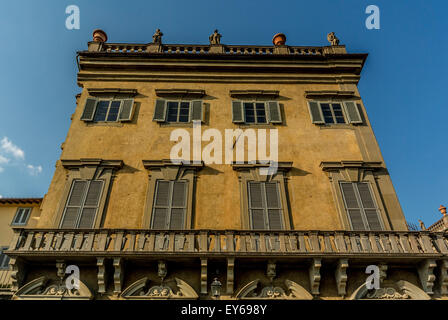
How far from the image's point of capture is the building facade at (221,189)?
896cm

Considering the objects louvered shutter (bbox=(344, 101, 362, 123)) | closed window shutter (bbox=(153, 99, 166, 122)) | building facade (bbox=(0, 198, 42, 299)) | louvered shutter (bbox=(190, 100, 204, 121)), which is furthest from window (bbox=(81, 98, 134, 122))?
louvered shutter (bbox=(344, 101, 362, 123))

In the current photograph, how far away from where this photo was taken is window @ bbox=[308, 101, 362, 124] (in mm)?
13243

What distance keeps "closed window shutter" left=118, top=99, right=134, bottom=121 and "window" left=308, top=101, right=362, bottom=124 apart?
7575 millimetres

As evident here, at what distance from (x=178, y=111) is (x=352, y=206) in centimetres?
774

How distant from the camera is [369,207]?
10.8 meters

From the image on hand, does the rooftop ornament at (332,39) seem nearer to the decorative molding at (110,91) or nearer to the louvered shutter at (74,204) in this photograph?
the decorative molding at (110,91)

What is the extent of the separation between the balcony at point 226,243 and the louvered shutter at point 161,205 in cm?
92

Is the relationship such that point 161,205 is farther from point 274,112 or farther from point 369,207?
point 369,207

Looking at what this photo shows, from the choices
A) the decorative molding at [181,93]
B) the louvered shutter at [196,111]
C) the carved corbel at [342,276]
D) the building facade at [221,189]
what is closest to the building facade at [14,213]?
the building facade at [221,189]

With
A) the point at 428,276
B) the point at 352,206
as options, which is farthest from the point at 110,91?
the point at 428,276
